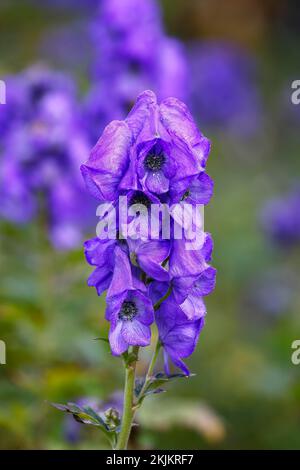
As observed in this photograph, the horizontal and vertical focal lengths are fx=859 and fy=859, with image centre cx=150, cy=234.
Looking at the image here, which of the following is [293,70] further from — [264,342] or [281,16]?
A: [264,342]

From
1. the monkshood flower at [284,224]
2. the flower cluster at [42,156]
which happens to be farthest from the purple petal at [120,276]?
the monkshood flower at [284,224]

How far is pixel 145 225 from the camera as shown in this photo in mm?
1917

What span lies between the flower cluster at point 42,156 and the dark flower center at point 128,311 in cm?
195

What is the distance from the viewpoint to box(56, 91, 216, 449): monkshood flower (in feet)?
6.35

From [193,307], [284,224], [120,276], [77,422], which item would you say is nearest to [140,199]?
[120,276]

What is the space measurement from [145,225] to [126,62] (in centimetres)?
258

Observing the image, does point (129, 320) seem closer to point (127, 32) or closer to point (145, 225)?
point (145, 225)

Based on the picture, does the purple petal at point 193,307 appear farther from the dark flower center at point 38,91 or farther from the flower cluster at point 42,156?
the dark flower center at point 38,91

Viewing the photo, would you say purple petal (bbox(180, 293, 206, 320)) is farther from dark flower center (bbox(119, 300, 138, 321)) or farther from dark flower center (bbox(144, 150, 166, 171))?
dark flower center (bbox(144, 150, 166, 171))

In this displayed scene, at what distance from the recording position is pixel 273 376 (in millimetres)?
4652

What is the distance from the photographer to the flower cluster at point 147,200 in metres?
1.94
